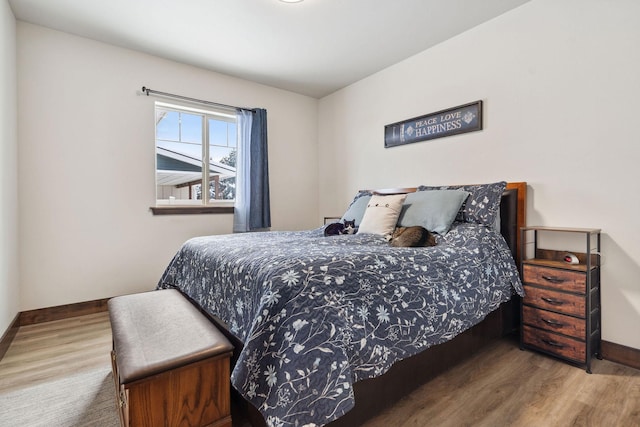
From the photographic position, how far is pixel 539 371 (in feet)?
5.94

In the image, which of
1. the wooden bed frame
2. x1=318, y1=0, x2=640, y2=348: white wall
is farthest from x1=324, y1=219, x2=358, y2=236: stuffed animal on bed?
the wooden bed frame

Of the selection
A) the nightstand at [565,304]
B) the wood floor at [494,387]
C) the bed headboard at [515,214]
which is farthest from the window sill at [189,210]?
the nightstand at [565,304]

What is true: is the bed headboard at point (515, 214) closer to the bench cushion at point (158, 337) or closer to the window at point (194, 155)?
the bench cushion at point (158, 337)

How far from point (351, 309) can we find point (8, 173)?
9.00 ft

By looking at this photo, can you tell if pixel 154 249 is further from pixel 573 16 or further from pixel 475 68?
pixel 573 16

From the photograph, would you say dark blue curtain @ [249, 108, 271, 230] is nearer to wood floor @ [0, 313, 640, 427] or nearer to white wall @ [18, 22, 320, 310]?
white wall @ [18, 22, 320, 310]

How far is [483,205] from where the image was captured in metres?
2.24

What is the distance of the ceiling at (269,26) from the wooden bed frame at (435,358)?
1.53 m

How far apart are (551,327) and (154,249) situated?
3429mm

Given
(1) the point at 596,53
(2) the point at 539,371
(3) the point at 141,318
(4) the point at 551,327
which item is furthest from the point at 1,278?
(1) the point at 596,53

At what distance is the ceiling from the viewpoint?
7.61ft

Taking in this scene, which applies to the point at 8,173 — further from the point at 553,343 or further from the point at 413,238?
the point at 553,343

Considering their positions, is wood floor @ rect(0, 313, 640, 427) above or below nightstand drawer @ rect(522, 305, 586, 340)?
below

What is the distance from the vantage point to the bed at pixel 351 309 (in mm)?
1055
